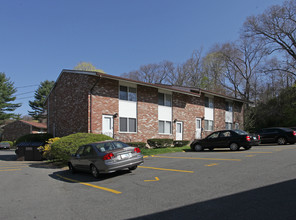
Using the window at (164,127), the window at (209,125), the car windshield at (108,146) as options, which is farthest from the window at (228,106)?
the car windshield at (108,146)

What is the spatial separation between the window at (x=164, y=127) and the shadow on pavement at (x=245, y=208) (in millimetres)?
15717

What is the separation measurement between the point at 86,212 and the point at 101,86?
13.1m

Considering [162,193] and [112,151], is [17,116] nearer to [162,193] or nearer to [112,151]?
[112,151]

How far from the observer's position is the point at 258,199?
5.14m

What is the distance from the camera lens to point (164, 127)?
2172 cm

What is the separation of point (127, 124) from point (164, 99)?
4.89 metres

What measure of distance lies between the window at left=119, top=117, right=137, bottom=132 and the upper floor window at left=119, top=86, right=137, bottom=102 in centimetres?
162

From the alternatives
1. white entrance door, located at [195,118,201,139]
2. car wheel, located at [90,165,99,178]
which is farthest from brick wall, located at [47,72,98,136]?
white entrance door, located at [195,118,201,139]

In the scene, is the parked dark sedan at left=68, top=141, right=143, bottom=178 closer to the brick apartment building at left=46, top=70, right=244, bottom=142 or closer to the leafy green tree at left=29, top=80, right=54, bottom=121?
the brick apartment building at left=46, top=70, right=244, bottom=142

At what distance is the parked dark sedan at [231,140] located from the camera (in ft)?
49.7

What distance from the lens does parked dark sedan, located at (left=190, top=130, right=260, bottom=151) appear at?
1516 cm

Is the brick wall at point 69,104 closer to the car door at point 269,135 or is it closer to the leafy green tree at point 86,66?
the car door at point 269,135

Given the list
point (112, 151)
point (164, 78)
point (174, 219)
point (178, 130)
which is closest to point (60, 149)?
point (112, 151)

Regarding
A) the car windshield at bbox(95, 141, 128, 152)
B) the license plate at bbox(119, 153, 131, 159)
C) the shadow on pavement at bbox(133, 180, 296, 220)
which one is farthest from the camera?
the car windshield at bbox(95, 141, 128, 152)
